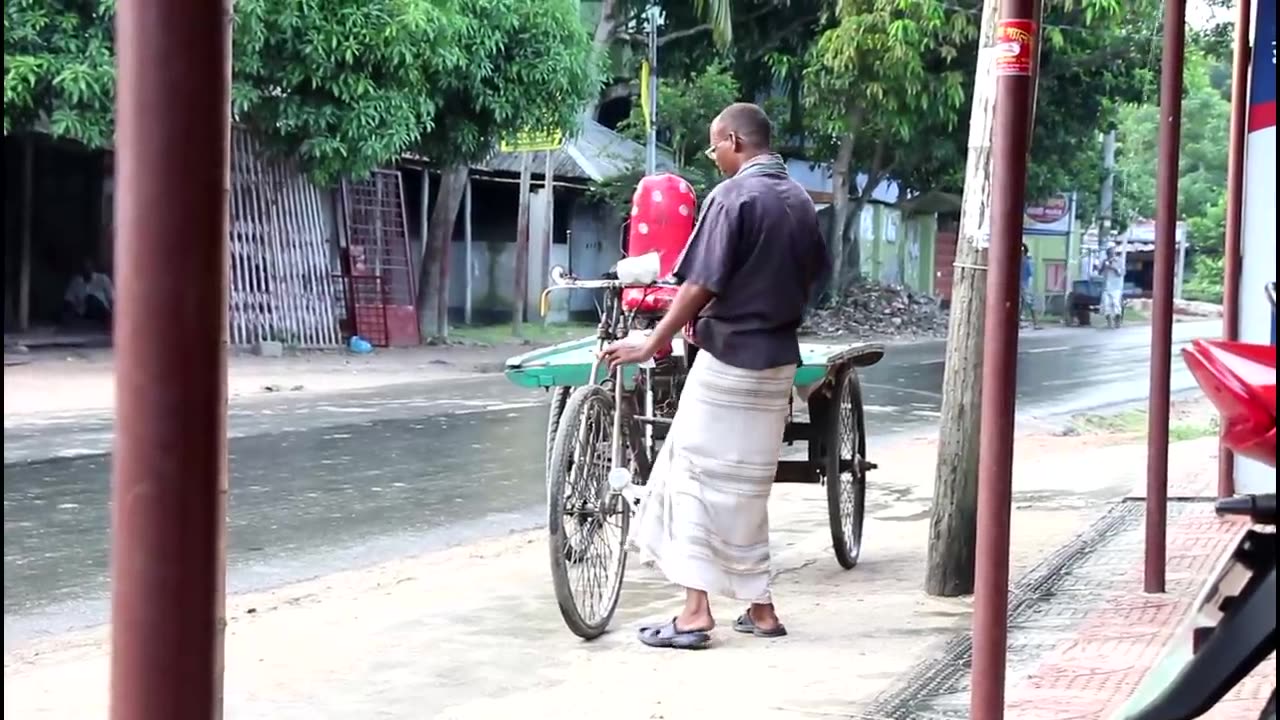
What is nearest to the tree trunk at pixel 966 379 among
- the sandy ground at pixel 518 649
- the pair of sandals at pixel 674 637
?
the sandy ground at pixel 518 649

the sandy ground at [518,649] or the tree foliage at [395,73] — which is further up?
the tree foliage at [395,73]

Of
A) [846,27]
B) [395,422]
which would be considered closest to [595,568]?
[395,422]

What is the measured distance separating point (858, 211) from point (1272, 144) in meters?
24.6

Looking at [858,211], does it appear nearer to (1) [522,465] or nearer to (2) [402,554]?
(1) [522,465]

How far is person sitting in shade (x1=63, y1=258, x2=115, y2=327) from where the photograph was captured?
20.7 m

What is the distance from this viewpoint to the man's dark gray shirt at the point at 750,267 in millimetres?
5105

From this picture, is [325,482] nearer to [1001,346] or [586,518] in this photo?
[586,518]

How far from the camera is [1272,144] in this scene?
18.8 ft

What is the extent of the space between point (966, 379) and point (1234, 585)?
3698mm

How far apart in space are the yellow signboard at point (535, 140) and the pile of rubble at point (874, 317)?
28.8 ft

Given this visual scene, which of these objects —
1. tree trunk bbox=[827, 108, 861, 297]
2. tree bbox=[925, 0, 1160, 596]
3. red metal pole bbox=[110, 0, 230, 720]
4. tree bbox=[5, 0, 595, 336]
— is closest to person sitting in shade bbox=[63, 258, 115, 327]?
tree bbox=[5, 0, 595, 336]

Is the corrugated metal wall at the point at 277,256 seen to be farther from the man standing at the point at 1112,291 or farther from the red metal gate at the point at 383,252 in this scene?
the man standing at the point at 1112,291

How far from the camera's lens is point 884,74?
2361 centimetres

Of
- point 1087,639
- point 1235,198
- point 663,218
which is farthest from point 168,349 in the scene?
point 1235,198
